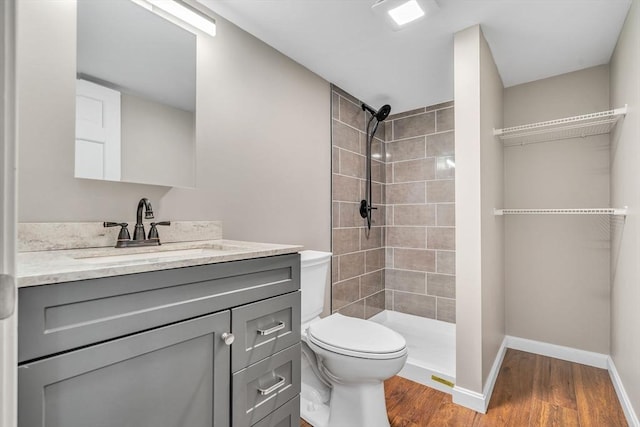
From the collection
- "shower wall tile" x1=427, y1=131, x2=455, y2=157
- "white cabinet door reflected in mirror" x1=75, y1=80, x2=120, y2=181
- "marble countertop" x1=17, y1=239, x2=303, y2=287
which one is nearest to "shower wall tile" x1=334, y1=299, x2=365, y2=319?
"marble countertop" x1=17, y1=239, x2=303, y2=287

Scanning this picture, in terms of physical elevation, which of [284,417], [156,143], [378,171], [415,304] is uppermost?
[378,171]

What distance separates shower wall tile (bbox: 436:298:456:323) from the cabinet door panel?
97.9 inches

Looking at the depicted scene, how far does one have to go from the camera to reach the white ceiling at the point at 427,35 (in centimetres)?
172

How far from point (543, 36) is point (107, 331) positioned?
8.88 feet

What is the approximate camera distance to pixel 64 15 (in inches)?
48.6

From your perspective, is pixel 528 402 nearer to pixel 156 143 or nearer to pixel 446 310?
pixel 446 310

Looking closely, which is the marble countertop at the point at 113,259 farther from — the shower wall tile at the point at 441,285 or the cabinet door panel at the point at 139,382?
the shower wall tile at the point at 441,285

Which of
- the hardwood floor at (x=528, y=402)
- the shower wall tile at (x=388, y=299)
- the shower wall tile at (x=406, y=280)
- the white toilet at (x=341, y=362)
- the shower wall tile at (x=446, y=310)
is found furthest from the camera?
the shower wall tile at (x=388, y=299)

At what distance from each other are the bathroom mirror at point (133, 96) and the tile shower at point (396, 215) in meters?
1.34

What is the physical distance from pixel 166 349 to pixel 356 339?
1.02 meters

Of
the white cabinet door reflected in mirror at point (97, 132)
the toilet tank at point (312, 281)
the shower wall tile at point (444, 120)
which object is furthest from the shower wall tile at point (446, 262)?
the white cabinet door reflected in mirror at point (97, 132)

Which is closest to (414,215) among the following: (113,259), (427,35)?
(427,35)

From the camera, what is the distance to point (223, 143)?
1782mm

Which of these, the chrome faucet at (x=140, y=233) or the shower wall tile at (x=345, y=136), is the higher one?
the shower wall tile at (x=345, y=136)
